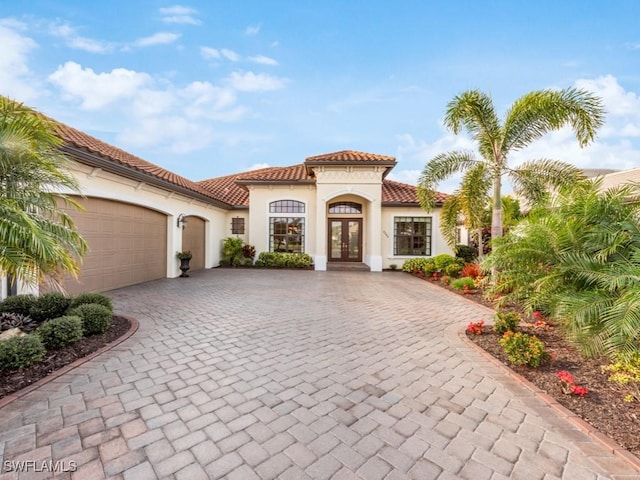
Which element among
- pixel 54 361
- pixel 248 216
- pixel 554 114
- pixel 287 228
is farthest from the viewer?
pixel 248 216

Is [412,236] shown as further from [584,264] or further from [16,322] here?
[16,322]

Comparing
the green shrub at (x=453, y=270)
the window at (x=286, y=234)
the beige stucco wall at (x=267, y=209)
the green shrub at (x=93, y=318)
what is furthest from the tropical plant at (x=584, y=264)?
the window at (x=286, y=234)

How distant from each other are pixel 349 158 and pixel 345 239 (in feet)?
16.2

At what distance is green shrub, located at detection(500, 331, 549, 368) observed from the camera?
3676mm

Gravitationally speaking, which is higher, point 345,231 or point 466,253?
point 345,231

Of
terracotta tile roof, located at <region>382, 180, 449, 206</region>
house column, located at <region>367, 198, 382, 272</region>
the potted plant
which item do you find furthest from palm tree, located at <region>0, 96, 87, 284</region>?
terracotta tile roof, located at <region>382, 180, 449, 206</region>

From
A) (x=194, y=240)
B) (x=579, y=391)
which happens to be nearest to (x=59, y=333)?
(x=579, y=391)

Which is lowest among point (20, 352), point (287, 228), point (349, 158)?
point (20, 352)

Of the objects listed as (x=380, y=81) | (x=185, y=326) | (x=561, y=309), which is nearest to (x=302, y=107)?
(x=380, y=81)

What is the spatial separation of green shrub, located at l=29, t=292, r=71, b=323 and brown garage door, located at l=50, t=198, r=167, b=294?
217 centimetres

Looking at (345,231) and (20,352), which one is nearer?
(20,352)

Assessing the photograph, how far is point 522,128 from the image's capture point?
7762mm

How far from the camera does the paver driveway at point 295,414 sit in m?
2.07

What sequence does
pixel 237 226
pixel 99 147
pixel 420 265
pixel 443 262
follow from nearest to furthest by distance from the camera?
pixel 99 147
pixel 443 262
pixel 420 265
pixel 237 226
